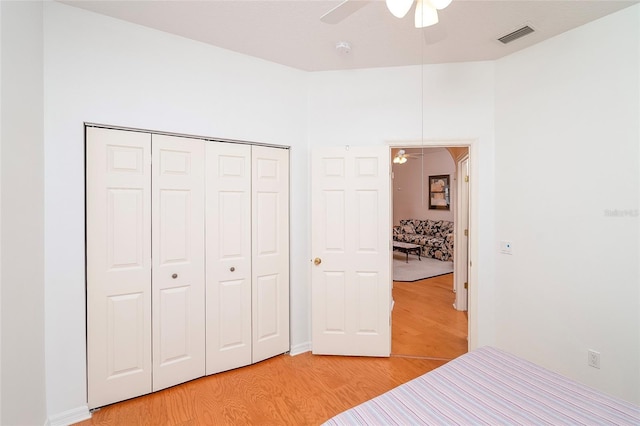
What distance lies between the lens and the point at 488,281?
283 cm

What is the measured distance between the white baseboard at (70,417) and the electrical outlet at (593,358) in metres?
3.61

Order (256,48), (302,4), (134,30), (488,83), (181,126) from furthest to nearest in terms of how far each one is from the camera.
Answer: (488,83)
(256,48)
(181,126)
(134,30)
(302,4)

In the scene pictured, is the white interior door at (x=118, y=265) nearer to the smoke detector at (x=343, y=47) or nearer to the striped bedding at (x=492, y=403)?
the smoke detector at (x=343, y=47)

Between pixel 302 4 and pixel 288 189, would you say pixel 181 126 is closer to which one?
pixel 288 189

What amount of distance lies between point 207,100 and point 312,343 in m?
2.46

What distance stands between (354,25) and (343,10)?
0.93 m

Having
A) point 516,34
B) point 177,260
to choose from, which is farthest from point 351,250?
point 516,34

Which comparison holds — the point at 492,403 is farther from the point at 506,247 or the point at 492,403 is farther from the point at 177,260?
the point at 177,260

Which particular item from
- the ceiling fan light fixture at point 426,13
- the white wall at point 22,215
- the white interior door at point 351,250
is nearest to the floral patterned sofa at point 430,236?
the white interior door at point 351,250

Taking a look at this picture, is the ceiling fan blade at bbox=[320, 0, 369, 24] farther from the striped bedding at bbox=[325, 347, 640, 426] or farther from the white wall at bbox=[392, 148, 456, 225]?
the white wall at bbox=[392, 148, 456, 225]

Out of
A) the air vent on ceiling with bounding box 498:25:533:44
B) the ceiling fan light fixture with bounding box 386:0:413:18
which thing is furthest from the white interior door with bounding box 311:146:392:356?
the ceiling fan light fixture with bounding box 386:0:413:18

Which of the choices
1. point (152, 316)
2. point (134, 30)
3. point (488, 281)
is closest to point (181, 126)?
point (134, 30)

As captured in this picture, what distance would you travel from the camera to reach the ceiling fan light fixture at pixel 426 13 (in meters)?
1.47

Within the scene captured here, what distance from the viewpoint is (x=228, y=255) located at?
8.63 feet
